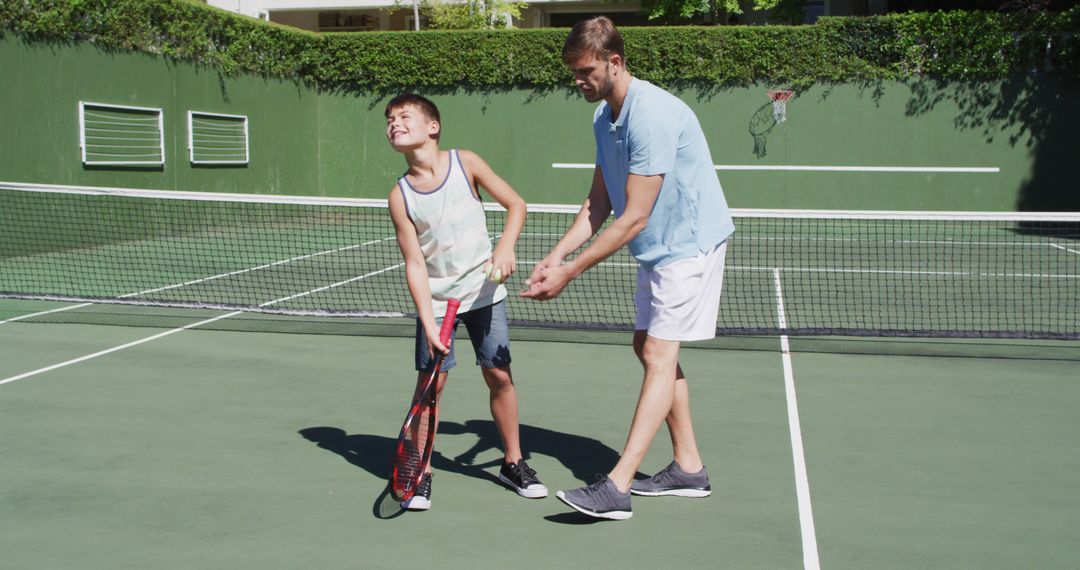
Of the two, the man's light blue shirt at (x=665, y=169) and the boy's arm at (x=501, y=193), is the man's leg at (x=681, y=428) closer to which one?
the man's light blue shirt at (x=665, y=169)

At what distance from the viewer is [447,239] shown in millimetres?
3820

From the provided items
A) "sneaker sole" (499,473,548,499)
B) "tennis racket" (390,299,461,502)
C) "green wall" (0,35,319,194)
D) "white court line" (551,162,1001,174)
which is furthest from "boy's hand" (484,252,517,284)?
"white court line" (551,162,1001,174)

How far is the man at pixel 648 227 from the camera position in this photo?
11.3 feet

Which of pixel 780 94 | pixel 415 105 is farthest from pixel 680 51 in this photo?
pixel 415 105

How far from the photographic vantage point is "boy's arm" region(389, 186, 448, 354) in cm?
368

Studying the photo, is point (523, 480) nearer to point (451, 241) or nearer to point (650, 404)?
point (650, 404)

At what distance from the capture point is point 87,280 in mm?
10266

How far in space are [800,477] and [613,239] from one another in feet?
4.45

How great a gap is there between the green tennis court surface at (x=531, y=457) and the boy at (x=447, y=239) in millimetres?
458

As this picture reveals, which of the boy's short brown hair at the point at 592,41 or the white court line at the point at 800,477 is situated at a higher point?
the boy's short brown hair at the point at 592,41

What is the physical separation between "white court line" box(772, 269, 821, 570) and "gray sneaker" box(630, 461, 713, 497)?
0.35m

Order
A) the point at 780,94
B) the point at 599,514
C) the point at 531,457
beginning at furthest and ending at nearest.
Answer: the point at 780,94, the point at 531,457, the point at 599,514

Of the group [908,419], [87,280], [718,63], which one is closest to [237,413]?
[908,419]

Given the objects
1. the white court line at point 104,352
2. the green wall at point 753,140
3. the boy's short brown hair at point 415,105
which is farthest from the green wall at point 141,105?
the boy's short brown hair at point 415,105
